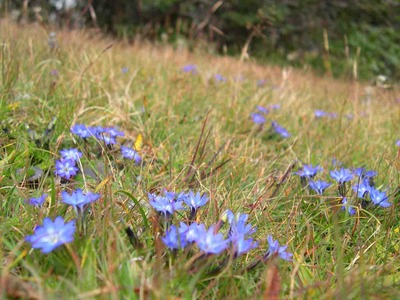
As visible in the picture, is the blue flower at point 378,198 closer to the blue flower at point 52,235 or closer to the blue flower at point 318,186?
the blue flower at point 318,186

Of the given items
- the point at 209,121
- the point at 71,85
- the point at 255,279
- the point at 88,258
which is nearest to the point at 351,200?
the point at 255,279

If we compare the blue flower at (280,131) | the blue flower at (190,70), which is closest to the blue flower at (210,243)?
the blue flower at (280,131)

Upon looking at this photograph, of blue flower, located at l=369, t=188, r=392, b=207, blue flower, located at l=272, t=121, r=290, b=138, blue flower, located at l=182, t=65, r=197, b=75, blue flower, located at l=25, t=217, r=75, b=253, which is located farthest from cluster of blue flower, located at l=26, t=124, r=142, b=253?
blue flower, located at l=182, t=65, r=197, b=75

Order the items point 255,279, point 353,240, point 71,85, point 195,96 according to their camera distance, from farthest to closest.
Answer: point 195,96
point 71,85
point 353,240
point 255,279

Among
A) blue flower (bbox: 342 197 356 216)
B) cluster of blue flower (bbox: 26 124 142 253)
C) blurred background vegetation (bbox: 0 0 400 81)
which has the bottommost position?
blurred background vegetation (bbox: 0 0 400 81)

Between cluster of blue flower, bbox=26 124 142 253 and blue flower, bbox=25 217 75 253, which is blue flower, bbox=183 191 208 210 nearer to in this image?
cluster of blue flower, bbox=26 124 142 253

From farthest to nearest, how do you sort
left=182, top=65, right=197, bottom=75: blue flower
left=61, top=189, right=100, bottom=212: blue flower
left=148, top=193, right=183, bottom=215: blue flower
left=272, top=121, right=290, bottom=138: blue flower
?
left=182, top=65, right=197, bottom=75: blue flower
left=272, top=121, right=290, bottom=138: blue flower
left=148, top=193, right=183, bottom=215: blue flower
left=61, top=189, right=100, bottom=212: blue flower

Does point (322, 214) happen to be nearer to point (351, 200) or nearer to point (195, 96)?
point (351, 200)
